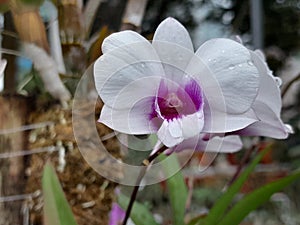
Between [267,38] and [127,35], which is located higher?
[127,35]

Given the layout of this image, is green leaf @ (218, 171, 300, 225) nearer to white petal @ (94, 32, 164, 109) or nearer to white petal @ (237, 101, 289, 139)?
white petal @ (237, 101, 289, 139)

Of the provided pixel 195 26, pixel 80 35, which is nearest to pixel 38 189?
pixel 80 35

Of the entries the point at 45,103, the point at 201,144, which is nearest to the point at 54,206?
the point at 201,144

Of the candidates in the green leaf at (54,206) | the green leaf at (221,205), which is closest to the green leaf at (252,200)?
the green leaf at (221,205)

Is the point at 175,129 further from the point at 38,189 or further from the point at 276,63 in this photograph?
the point at 276,63

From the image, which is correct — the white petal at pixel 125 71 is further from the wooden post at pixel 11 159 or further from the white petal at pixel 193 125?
the wooden post at pixel 11 159

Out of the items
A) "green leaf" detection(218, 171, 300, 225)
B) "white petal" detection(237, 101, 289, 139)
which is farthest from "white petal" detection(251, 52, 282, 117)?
"green leaf" detection(218, 171, 300, 225)
